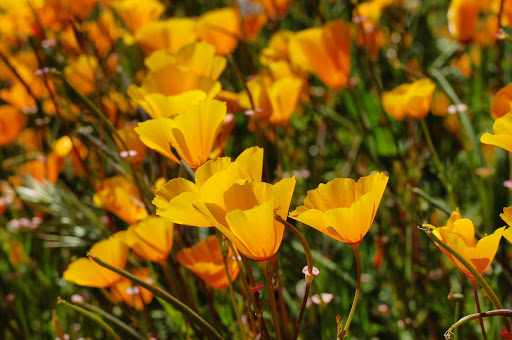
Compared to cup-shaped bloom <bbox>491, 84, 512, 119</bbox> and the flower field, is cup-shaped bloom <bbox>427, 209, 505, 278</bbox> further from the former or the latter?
cup-shaped bloom <bbox>491, 84, 512, 119</bbox>

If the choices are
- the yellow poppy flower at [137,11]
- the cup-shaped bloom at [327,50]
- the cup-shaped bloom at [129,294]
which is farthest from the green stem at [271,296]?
the yellow poppy flower at [137,11]

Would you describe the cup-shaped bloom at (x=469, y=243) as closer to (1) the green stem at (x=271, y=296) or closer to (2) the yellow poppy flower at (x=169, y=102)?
(1) the green stem at (x=271, y=296)

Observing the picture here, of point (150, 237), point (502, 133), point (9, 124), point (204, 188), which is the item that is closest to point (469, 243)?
point (502, 133)

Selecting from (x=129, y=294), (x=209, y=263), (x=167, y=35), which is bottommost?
(x=129, y=294)

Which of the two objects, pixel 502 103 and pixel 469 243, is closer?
pixel 469 243

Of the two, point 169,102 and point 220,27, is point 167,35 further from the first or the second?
point 169,102

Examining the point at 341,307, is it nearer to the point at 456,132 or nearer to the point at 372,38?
the point at 456,132
